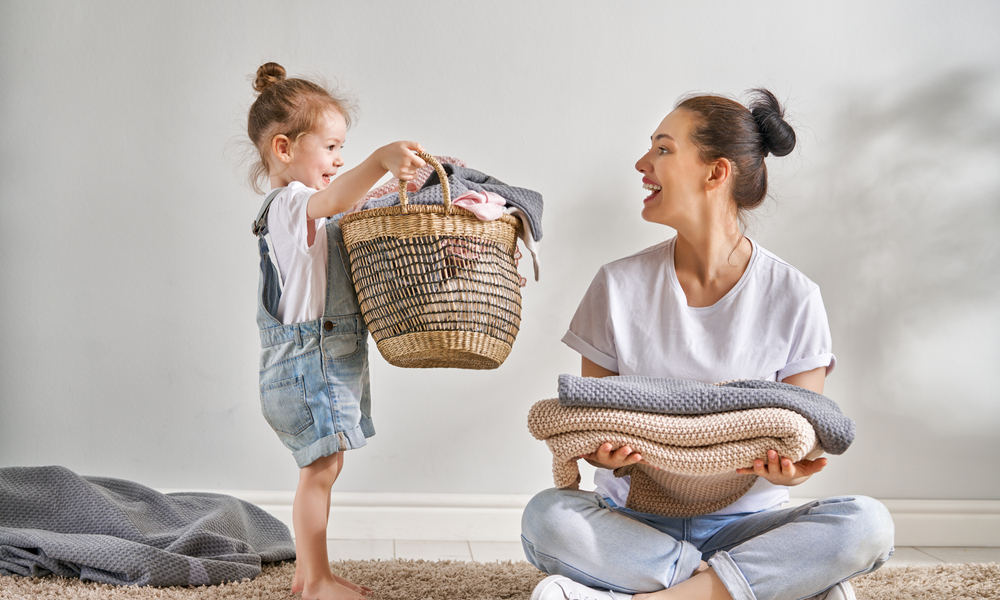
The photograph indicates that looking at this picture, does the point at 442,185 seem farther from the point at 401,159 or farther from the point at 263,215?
the point at 263,215

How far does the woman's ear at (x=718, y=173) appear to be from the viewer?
1417 mm

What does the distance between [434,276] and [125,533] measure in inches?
35.9

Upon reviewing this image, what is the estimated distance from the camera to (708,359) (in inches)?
53.7

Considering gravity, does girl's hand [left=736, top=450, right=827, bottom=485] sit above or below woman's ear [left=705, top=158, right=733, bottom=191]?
below

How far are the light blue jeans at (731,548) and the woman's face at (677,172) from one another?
540 mm

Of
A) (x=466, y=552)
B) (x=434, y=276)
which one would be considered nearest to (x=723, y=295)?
(x=434, y=276)

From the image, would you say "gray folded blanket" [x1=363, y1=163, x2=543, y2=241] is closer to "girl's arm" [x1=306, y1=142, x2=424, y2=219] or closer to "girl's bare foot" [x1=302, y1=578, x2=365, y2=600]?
"girl's arm" [x1=306, y1=142, x2=424, y2=219]

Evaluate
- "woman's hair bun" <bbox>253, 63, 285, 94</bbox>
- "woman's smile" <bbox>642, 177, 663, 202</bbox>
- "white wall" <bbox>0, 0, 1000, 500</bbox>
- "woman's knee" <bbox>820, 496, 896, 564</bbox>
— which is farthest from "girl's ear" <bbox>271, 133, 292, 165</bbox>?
"woman's knee" <bbox>820, 496, 896, 564</bbox>

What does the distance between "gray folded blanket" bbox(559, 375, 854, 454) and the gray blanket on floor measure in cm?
89

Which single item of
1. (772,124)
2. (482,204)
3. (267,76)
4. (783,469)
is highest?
(267,76)

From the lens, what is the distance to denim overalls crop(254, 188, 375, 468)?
4.55ft

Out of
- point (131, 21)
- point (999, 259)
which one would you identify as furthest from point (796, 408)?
point (131, 21)

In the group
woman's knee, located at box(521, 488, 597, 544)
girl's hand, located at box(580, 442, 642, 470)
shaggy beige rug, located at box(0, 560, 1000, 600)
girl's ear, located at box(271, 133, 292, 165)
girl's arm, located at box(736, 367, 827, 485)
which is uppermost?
girl's ear, located at box(271, 133, 292, 165)

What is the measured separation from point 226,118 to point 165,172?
21 cm
